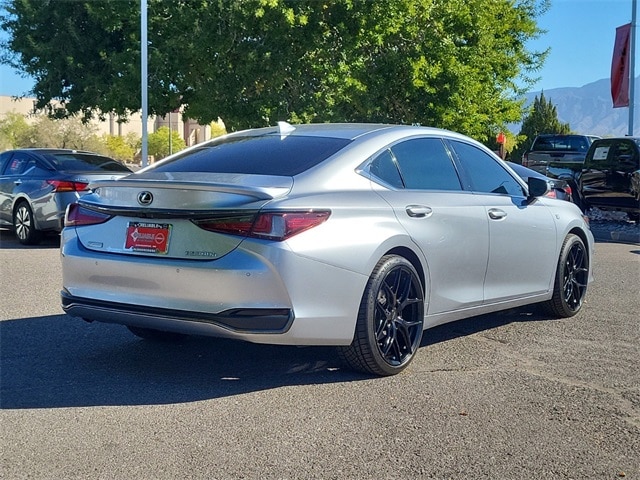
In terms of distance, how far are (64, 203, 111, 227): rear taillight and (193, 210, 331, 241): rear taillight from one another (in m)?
0.78

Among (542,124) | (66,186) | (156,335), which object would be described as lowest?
(156,335)

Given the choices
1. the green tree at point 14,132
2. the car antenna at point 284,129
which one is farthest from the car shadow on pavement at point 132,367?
the green tree at point 14,132

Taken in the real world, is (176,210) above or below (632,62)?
below

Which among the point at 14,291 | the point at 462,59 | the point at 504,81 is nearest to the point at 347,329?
the point at 14,291

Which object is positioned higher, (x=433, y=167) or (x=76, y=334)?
(x=433, y=167)

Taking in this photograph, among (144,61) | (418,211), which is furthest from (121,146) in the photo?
(418,211)

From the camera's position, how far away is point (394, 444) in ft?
13.1

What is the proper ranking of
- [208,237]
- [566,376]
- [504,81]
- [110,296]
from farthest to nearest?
[504,81]
[566,376]
[110,296]
[208,237]

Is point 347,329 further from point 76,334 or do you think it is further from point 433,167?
point 76,334

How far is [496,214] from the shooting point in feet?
20.5

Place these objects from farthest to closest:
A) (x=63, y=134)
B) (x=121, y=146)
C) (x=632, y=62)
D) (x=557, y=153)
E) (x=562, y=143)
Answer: (x=121, y=146) → (x=63, y=134) → (x=632, y=62) → (x=562, y=143) → (x=557, y=153)

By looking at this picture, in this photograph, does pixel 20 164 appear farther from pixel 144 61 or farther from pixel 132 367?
pixel 132 367

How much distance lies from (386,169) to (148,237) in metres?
1.64

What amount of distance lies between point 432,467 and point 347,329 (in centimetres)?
→ 124
